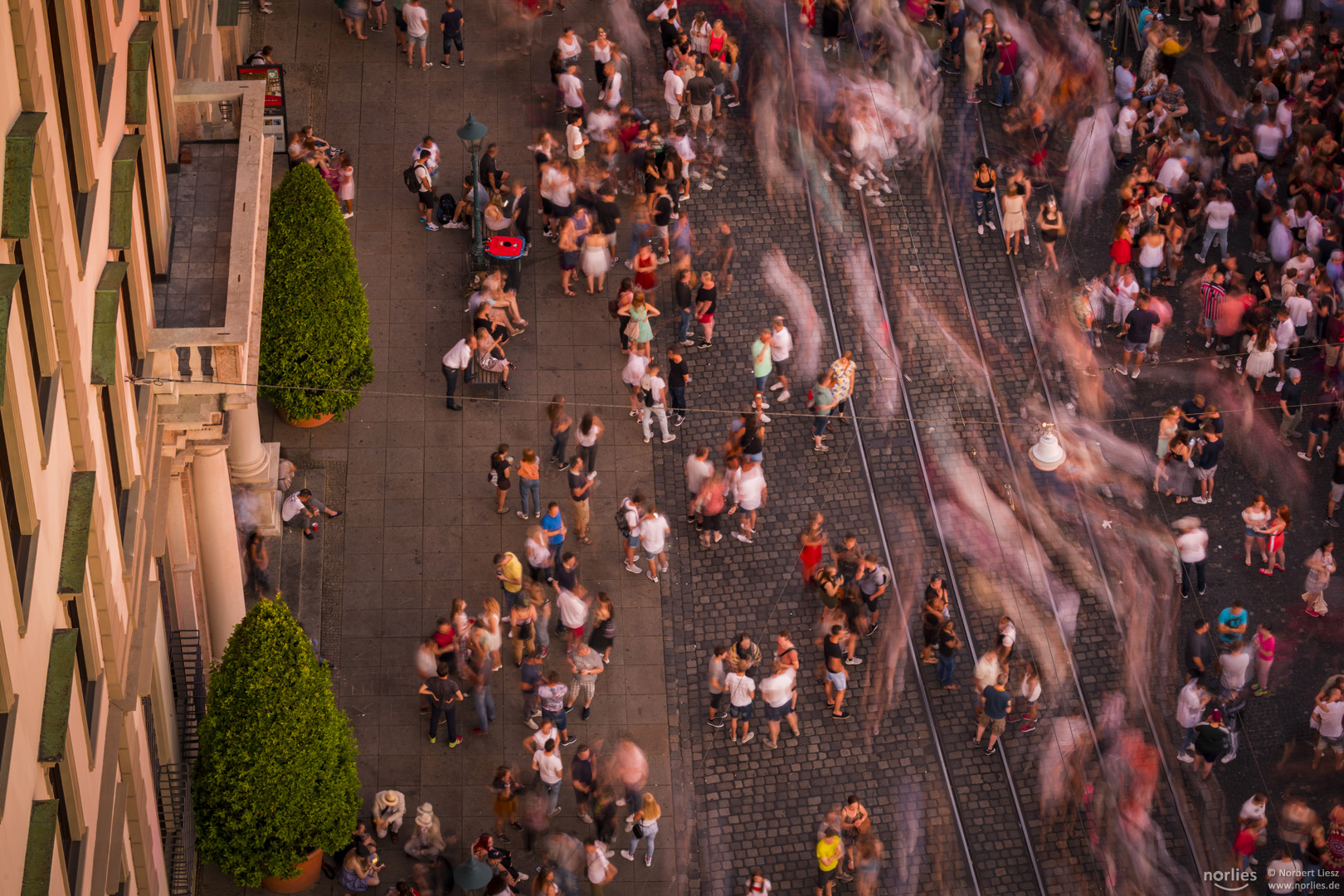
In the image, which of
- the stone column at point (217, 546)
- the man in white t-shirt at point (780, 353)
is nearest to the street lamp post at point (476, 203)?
the man in white t-shirt at point (780, 353)

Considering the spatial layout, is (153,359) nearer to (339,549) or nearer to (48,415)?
(48,415)

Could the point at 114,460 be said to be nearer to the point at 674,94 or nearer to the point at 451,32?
the point at 674,94

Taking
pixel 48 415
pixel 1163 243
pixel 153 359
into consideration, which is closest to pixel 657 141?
pixel 1163 243

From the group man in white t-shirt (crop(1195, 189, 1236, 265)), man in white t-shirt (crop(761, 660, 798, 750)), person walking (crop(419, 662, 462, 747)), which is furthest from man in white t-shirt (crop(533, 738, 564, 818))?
man in white t-shirt (crop(1195, 189, 1236, 265))

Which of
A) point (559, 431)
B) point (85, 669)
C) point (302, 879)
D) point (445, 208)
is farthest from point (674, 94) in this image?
point (85, 669)

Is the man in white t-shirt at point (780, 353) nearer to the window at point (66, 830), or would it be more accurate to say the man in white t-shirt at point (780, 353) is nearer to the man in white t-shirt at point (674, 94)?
the man in white t-shirt at point (674, 94)

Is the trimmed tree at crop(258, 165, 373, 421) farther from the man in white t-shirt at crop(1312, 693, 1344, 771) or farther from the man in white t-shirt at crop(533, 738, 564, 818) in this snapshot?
the man in white t-shirt at crop(1312, 693, 1344, 771)
